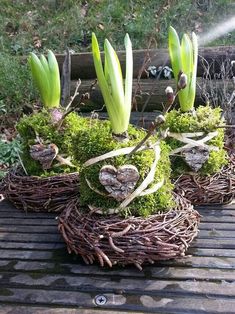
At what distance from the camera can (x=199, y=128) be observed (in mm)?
1723

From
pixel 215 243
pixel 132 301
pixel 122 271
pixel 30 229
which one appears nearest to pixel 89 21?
pixel 30 229

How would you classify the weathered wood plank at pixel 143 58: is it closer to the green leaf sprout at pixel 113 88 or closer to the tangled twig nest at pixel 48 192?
the tangled twig nest at pixel 48 192

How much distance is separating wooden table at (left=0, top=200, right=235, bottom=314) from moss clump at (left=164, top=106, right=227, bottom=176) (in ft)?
0.87

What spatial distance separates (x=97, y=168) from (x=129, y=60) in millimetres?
358

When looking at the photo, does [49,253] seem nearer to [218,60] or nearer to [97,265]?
[97,265]

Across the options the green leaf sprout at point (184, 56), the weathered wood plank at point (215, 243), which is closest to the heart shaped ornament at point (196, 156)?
the green leaf sprout at point (184, 56)

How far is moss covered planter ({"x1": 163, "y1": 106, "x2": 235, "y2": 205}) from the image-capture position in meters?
1.72

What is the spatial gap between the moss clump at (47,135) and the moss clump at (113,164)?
0.38 m

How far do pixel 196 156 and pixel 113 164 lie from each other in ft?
1.60

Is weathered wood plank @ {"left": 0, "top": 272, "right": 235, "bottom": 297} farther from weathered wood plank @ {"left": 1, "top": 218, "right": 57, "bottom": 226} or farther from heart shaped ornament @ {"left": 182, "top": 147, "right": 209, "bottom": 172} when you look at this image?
heart shaped ornament @ {"left": 182, "top": 147, "right": 209, "bottom": 172}

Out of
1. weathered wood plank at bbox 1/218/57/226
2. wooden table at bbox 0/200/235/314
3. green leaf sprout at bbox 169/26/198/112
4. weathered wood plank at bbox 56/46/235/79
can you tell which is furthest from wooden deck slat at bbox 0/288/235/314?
weathered wood plank at bbox 56/46/235/79

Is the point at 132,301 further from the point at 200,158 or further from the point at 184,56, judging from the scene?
the point at 184,56

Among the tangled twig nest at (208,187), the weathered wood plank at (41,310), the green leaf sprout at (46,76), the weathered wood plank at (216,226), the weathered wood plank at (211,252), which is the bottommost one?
the weathered wood plank at (41,310)

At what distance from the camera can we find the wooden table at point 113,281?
1.18 meters
